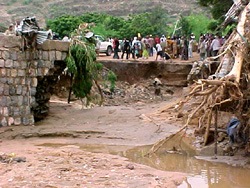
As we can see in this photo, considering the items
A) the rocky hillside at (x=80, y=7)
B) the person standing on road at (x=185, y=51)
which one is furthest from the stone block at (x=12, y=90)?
the rocky hillside at (x=80, y=7)

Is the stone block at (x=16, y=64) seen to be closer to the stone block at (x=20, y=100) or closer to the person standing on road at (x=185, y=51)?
the stone block at (x=20, y=100)

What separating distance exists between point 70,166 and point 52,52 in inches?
259

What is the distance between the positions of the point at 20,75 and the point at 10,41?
109 centimetres

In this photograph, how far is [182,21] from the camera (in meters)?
36.8

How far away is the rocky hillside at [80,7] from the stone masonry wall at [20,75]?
43.9 metres

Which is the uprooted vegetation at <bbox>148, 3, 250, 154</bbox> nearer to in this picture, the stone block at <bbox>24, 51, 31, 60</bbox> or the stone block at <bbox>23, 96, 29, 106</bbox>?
the stone block at <bbox>23, 96, 29, 106</bbox>

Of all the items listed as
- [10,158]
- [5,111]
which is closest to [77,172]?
[10,158]

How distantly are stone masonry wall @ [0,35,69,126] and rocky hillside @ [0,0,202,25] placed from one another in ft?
144

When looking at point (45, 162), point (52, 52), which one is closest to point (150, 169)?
point (45, 162)

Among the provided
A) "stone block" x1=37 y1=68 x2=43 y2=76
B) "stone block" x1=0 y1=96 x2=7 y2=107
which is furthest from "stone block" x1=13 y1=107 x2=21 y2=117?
"stone block" x1=37 y1=68 x2=43 y2=76

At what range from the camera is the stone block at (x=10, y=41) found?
12.4 meters

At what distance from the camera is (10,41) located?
1255cm

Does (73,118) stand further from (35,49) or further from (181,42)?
(181,42)

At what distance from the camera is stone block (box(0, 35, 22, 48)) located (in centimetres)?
1245
